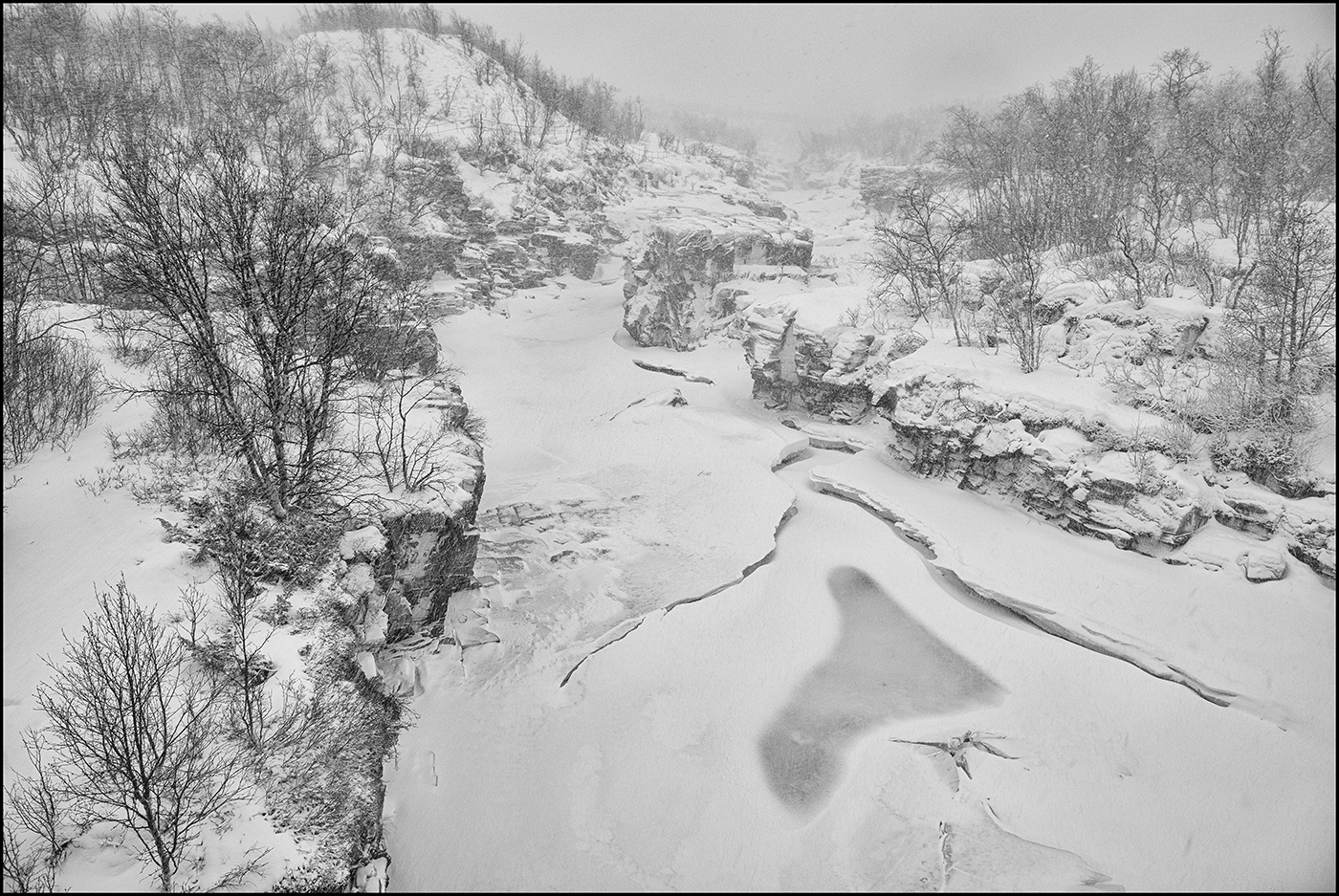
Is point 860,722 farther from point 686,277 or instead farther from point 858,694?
point 686,277

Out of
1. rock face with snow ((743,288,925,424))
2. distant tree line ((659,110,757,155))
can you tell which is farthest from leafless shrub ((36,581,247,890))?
distant tree line ((659,110,757,155))

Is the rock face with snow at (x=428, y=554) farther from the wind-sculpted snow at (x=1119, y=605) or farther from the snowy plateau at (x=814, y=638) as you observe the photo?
the wind-sculpted snow at (x=1119, y=605)

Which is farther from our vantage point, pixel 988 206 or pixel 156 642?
pixel 988 206

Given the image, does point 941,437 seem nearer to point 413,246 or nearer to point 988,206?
point 988,206

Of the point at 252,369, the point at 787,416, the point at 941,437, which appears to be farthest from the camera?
the point at 787,416

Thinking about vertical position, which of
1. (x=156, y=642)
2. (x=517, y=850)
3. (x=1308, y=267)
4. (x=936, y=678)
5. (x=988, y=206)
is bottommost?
(x=517, y=850)

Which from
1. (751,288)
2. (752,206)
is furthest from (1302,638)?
(752,206)
